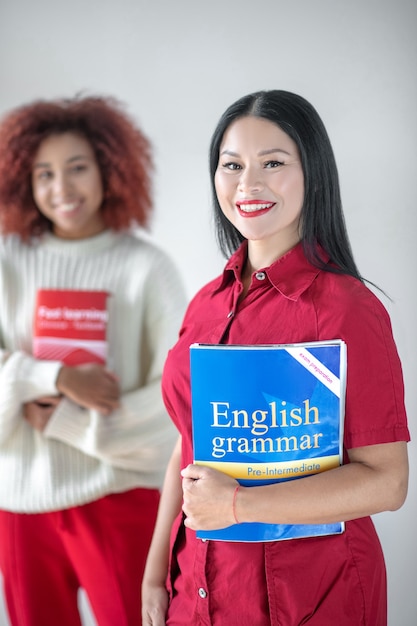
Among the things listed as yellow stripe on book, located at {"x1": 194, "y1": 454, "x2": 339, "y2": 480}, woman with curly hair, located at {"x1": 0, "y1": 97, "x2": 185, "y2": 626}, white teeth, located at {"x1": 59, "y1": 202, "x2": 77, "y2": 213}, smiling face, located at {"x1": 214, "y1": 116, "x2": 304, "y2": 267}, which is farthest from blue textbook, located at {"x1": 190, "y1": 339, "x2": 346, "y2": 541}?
white teeth, located at {"x1": 59, "y1": 202, "x2": 77, "y2": 213}

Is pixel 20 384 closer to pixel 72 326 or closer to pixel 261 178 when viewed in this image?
pixel 72 326

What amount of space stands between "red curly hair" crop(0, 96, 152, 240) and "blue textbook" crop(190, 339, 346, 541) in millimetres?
1002

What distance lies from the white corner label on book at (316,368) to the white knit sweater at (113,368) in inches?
33.8

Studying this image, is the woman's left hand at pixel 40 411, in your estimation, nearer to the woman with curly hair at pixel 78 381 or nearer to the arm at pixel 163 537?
the woman with curly hair at pixel 78 381

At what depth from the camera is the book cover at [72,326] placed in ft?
6.26

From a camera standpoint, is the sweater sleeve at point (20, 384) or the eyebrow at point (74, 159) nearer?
the sweater sleeve at point (20, 384)

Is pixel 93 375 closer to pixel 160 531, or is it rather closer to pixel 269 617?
pixel 160 531

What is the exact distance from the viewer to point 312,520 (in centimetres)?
108

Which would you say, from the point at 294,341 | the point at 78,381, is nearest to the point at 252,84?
the point at 78,381

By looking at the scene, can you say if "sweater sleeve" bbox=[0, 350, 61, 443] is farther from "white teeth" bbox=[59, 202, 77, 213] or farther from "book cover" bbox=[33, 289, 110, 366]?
"white teeth" bbox=[59, 202, 77, 213]

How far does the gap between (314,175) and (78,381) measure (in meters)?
0.92

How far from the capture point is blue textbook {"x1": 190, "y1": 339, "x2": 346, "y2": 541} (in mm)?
1076

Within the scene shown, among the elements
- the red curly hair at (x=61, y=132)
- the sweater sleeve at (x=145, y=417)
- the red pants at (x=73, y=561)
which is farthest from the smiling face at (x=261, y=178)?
the red pants at (x=73, y=561)

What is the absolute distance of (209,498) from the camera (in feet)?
3.57
